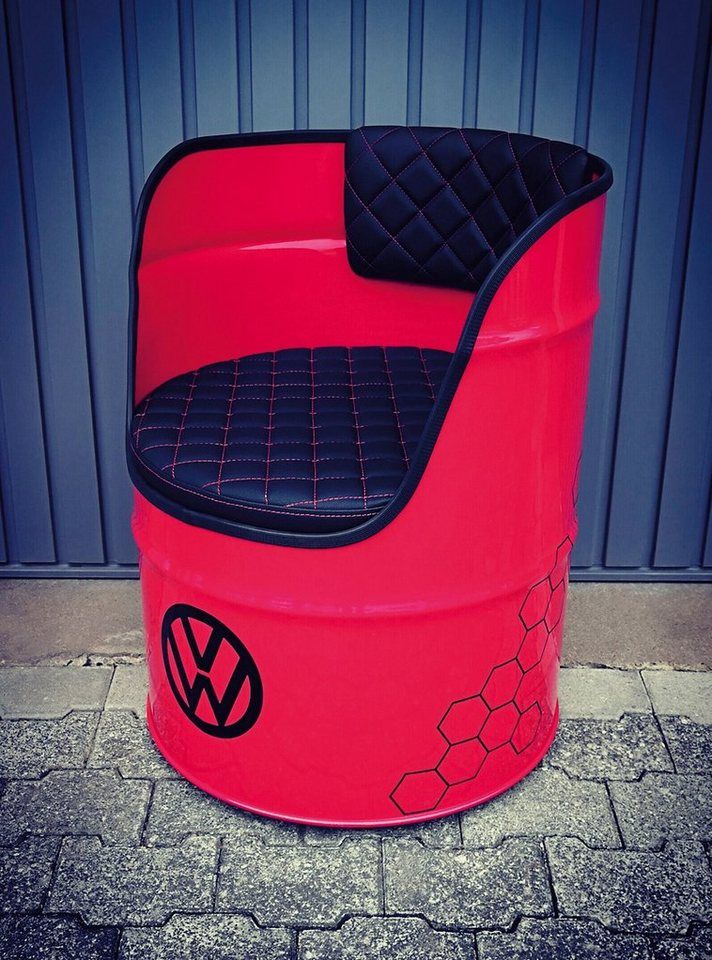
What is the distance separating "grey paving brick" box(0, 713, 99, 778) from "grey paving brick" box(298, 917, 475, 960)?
658 mm

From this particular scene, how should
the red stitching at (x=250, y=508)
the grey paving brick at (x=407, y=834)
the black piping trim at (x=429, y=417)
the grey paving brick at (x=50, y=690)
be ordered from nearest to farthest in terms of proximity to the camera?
the black piping trim at (x=429, y=417) < the red stitching at (x=250, y=508) < the grey paving brick at (x=407, y=834) < the grey paving brick at (x=50, y=690)

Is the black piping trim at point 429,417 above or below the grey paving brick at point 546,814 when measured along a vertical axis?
above

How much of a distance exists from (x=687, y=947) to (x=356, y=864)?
57cm

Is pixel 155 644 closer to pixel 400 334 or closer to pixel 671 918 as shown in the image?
pixel 400 334

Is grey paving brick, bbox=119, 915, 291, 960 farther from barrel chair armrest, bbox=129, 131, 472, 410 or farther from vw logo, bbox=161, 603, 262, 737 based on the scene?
barrel chair armrest, bbox=129, 131, 472, 410

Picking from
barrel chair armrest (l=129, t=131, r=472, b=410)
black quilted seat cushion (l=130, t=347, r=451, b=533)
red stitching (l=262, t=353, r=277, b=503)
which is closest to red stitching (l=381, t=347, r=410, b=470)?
black quilted seat cushion (l=130, t=347, r=451, b=533)

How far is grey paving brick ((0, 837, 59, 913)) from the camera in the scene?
1697 mm

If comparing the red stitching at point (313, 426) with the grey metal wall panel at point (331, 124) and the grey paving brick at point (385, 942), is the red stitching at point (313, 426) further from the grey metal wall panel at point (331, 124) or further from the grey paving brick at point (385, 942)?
the grey paving brick at point (385, 942)

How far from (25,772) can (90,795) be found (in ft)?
0.52

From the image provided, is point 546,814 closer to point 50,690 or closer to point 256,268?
point 50,690

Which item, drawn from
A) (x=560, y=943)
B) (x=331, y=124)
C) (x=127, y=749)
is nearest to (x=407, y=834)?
(x=560, y=943)

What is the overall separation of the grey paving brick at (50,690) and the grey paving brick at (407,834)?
62 cm

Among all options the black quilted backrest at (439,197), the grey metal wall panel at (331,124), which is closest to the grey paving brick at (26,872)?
the grey metal wall panel at (331,124)

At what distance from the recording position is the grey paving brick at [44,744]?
2004 millimetres
